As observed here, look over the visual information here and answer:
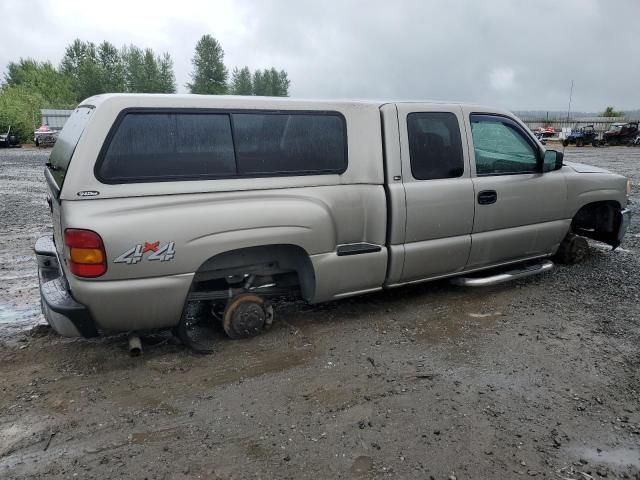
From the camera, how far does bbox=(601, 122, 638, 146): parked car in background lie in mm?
30297

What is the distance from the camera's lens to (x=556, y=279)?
5312 mm

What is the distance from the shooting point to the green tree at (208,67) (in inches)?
3150

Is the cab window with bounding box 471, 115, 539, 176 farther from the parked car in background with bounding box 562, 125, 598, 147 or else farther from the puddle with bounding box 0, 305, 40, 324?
the parked car in background with bounding box 562, 125, 598, 147

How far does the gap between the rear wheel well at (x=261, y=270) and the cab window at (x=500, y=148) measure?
190 cm

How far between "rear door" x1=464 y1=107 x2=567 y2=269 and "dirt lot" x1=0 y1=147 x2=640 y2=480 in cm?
56

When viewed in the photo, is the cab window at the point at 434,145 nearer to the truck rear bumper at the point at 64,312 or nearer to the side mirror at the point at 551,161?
the side mirror at the point at 551,161

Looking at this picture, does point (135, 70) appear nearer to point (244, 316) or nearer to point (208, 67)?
point (208, 67)

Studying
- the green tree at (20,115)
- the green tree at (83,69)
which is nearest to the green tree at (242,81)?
the green tree at (83,69)

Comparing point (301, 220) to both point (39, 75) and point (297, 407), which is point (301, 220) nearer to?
point (297, 407)

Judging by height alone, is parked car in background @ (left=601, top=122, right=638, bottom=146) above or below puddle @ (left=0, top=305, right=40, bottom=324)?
below

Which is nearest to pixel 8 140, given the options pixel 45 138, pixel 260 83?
pixel 45 138

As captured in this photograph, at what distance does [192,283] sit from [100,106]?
1284mm

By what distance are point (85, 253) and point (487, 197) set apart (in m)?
3.35

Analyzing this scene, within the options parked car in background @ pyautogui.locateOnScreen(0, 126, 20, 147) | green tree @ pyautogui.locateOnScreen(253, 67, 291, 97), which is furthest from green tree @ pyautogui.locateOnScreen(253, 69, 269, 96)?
parked car in background @ pyautogui.locateOnScreen(0, 126, 20, 147)
